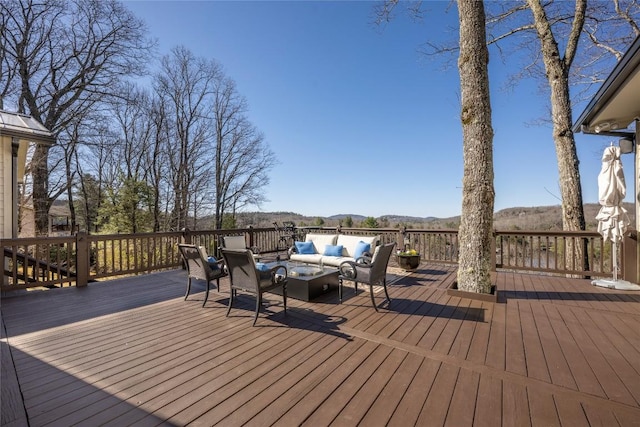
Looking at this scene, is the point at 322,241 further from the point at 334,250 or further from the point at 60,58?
the point at 60,58

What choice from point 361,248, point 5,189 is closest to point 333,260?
point 361,248

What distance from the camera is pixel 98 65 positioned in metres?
11.0

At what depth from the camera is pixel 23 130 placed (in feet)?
15.3

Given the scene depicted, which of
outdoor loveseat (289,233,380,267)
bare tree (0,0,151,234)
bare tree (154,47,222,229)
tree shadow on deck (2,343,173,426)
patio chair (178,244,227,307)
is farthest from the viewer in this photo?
bare tree (154,47,222,229)

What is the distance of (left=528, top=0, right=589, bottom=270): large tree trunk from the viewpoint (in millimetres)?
6129

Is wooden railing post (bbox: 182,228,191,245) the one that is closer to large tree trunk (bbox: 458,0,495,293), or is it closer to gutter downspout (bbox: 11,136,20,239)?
gutter downspout (bbox: 11,136,20,239)

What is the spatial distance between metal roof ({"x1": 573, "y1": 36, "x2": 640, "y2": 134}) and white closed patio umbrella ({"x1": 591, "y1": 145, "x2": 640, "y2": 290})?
65 cm

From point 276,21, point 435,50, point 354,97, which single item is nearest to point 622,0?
point 435,50

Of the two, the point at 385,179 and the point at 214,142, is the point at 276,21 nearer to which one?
the point at 214,142

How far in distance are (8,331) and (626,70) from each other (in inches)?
294

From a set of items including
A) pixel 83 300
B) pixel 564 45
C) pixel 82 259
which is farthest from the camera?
pixel 564 45

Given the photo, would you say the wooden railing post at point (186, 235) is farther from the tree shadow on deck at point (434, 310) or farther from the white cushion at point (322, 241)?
the tree shadow on deck at point (434, 310)

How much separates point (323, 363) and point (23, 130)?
20.7ft

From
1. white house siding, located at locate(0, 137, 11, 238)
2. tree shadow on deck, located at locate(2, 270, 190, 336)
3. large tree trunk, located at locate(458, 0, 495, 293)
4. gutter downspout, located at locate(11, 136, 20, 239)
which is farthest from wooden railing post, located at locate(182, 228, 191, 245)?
large tree trunk, located at locate(458, 0, 495, 293)
